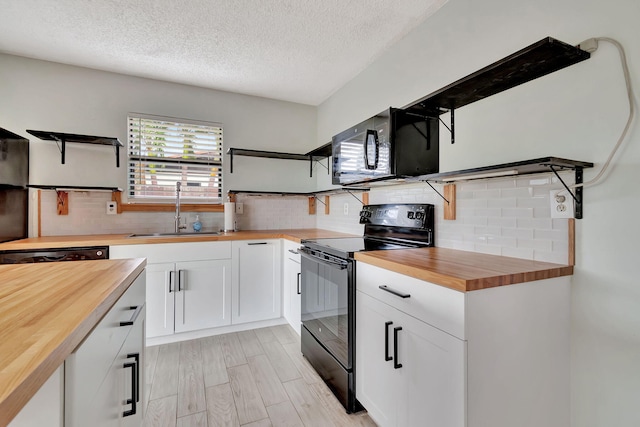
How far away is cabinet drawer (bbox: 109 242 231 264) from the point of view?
2352 millimetres

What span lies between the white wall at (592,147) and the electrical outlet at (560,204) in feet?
0.19

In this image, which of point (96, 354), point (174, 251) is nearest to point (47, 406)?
point (96, 354)

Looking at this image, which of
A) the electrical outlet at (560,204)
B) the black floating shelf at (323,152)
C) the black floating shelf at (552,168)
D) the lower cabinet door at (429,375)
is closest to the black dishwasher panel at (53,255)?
the black floating shelf at (323,152)

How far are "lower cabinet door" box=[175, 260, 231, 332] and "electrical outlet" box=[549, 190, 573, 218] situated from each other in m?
2.38

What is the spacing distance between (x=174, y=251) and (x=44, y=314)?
6.35 ft

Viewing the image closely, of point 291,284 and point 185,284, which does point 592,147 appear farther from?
point 185,284

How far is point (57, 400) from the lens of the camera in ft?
1.84

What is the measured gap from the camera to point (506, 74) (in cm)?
139

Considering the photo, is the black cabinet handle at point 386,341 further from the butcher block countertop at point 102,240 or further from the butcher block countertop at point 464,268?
the butcher block countertop at point 102,240

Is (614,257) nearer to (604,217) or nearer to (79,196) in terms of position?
(604,217)

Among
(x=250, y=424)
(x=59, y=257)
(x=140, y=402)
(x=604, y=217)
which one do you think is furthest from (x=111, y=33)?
(x=604, y=217)

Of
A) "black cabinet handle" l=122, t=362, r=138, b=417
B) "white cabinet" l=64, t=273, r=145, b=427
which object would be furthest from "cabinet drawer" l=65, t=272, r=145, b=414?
"black cabinet handle" l=122, t=362, r=138, b=417

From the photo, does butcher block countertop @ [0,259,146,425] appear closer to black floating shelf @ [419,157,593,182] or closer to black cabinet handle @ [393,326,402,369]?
black cabinet handle @ [393,326,402,369]

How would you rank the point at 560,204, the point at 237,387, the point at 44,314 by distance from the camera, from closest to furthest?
1. the point at 44,314
2. the point at 560,204
3. the point at 237,387
